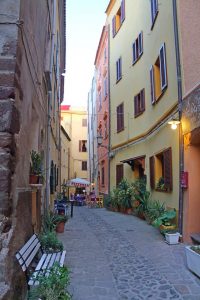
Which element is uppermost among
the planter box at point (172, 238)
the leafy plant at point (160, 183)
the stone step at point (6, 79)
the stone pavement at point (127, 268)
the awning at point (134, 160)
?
the stone step at point (6, 79)

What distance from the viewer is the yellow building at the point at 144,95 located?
8.72 metres

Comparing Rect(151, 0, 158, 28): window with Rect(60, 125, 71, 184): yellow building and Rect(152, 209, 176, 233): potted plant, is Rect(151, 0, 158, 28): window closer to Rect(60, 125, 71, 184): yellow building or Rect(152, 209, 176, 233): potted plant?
Rect(152, 209, 176, 233): potted plant

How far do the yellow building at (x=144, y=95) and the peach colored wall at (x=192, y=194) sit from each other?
2.78 ft

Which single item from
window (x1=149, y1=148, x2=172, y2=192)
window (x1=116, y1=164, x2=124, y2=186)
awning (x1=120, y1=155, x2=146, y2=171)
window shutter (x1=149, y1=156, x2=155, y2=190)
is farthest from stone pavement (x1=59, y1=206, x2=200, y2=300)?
window (x1=116, y1=164, x2=124, y2=186)

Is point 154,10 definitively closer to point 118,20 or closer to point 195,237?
point 195,237

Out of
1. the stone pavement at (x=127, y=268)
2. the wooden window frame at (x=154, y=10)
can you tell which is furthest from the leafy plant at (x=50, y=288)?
the wooden window frame at (x=154, y=10)

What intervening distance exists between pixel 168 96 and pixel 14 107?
6.12m

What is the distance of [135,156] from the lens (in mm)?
13695

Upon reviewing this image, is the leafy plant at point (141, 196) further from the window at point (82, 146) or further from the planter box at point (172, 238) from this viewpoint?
the window at point (82, 146)

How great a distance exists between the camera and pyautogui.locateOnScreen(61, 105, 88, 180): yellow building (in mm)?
38062

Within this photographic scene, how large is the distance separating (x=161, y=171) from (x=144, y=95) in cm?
365

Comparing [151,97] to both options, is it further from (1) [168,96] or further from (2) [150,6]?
(2) [150,6]

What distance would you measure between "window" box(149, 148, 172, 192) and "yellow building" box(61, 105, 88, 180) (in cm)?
2656

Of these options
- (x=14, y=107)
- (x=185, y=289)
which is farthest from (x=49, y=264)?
(x=14, y=107)
